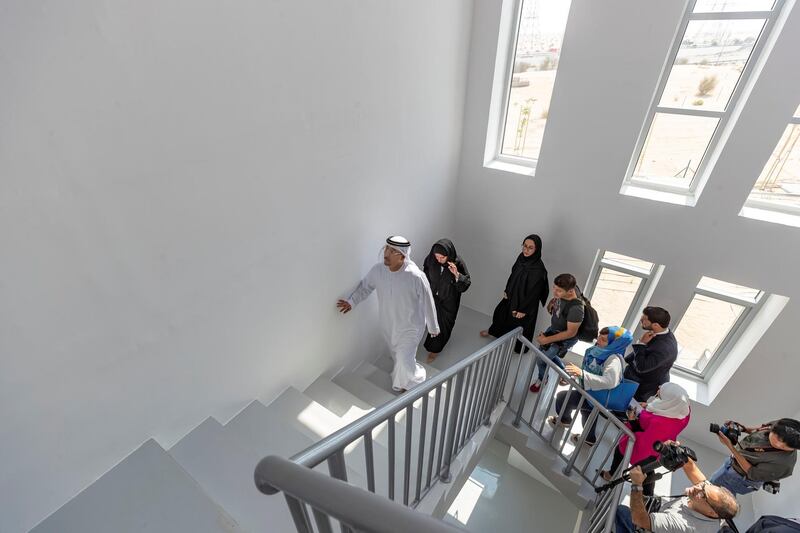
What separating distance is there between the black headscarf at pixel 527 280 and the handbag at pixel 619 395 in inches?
42.4

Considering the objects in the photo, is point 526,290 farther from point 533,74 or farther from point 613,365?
point 533,74

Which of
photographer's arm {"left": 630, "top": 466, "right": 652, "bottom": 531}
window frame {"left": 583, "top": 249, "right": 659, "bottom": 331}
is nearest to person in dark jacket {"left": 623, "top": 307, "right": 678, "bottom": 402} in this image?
photographer's arm {"left": 630, "top": 466, "right": 652, "bottom": 531}

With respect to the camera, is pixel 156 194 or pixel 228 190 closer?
pixel 156 194

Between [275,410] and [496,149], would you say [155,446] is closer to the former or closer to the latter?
[275,410]

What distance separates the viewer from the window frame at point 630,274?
139 inches

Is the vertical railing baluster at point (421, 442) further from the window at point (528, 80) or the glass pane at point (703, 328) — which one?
the glass pane at point (703, 328)

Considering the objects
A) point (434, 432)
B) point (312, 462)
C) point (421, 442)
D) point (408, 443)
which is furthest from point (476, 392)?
point (312, 462)

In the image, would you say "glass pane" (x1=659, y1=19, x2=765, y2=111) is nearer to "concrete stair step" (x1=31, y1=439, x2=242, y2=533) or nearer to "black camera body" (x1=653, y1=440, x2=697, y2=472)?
"black camera body" (x1=653, y1=440, x2=697, y2=472)

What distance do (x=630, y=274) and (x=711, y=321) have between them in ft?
2.57

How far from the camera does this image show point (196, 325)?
189 cm

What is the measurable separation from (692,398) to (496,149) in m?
3.14

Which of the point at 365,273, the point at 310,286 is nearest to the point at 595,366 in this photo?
the point at 365,273

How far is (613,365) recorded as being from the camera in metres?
2.59

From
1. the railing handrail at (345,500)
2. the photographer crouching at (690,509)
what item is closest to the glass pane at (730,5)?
the photographer crouching at (690,509)
